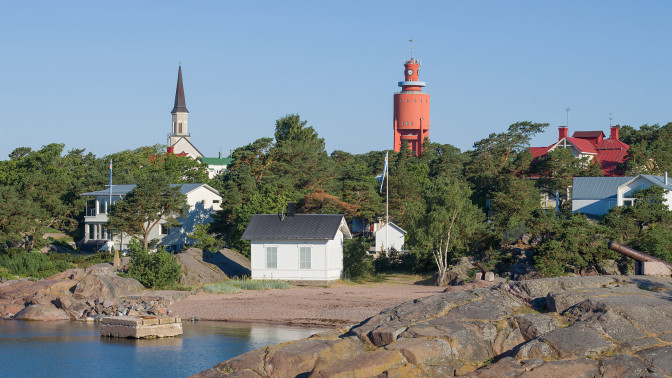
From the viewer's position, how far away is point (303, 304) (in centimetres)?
3594

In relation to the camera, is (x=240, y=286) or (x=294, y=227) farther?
(x=294, y=227)

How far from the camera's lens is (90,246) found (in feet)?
217

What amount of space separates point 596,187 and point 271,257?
28.4 meters

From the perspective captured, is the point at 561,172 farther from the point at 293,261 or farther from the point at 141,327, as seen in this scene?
the point at 141,327

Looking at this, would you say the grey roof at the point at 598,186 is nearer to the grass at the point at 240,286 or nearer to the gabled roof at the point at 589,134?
the gabled roof at the point at 589,134

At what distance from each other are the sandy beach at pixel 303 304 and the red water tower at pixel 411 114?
79.1 metres

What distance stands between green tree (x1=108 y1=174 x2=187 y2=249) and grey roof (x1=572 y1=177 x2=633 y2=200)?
2976 centimetres

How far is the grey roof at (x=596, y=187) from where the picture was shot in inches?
2295

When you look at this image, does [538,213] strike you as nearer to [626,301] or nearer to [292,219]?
[292,219]

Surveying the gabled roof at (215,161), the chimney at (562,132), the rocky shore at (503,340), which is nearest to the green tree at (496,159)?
the chimney at (562,132)

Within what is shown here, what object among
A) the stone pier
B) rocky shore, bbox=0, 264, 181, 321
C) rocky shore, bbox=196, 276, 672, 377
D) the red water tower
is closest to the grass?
rocky shore, bbox=0, 264, 181, 321

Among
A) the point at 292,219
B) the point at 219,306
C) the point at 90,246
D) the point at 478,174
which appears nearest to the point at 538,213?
the point at 292,219

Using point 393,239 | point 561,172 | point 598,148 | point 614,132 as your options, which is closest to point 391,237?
point 393,239

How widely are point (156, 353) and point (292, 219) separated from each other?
65.0 feet
